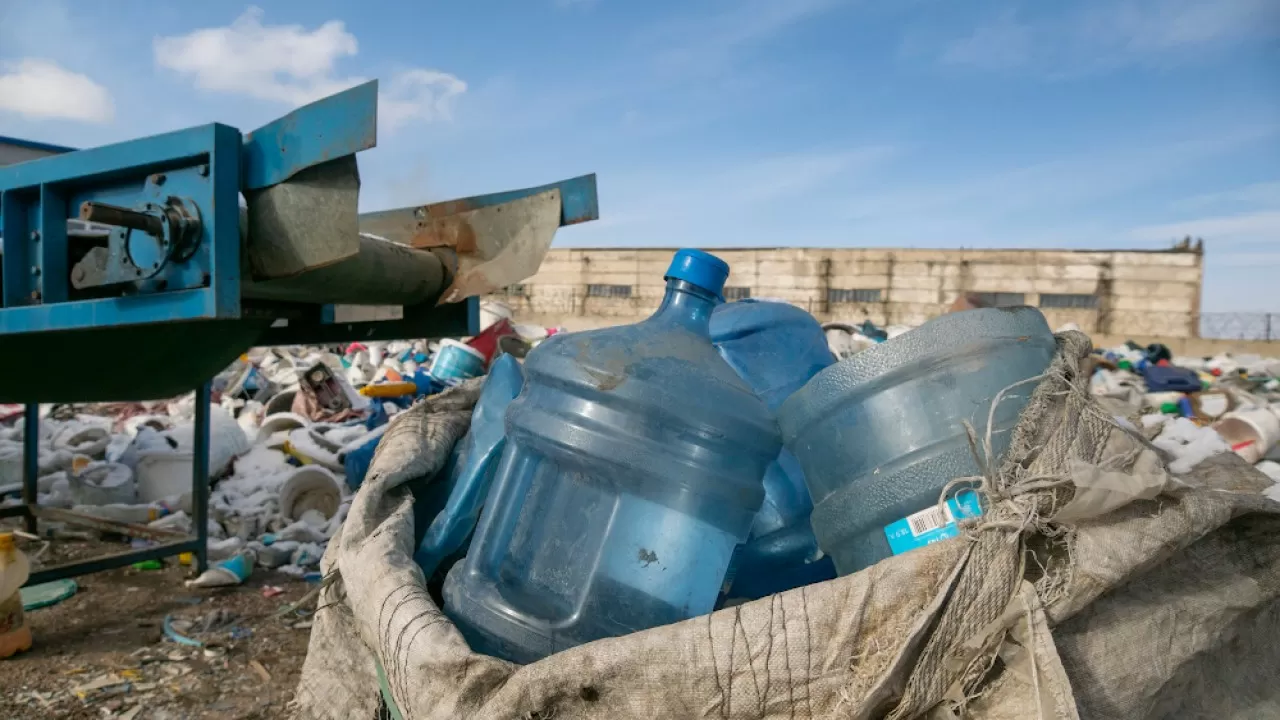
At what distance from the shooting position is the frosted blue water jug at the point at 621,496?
56.3 inches

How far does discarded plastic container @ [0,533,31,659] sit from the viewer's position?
2.87 metres

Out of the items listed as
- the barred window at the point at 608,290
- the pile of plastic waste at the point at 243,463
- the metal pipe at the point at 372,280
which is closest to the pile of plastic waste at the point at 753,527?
the metal pipe at the point at 372,280

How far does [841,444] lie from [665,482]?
32cm

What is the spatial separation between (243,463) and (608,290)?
16.6 metres

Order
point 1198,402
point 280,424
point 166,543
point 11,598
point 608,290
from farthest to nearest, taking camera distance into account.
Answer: point 608,290, point 1198,402, point 280,424, point 166,543, point 11,598

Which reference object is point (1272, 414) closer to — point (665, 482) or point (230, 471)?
point (665, 482)

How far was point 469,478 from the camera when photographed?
1711mm

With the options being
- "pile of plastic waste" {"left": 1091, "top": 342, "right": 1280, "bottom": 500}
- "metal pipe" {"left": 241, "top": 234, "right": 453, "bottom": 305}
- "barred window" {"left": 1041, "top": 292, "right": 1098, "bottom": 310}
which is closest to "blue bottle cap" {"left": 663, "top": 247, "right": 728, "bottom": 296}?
"metal pipe" {"left": 241, "top": 234, "right": 453, "bottom": 305}

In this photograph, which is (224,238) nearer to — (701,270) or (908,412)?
(701,270)

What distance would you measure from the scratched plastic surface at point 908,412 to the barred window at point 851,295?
19476mm

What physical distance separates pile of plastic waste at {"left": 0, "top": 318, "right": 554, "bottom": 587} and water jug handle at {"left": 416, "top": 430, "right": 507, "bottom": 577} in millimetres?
1568

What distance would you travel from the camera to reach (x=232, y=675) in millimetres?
2861

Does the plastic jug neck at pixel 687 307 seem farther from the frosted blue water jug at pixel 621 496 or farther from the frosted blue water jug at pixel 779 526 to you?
the frosted blue water jug at pixel 779 526

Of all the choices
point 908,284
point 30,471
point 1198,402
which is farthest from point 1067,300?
point 30,471
